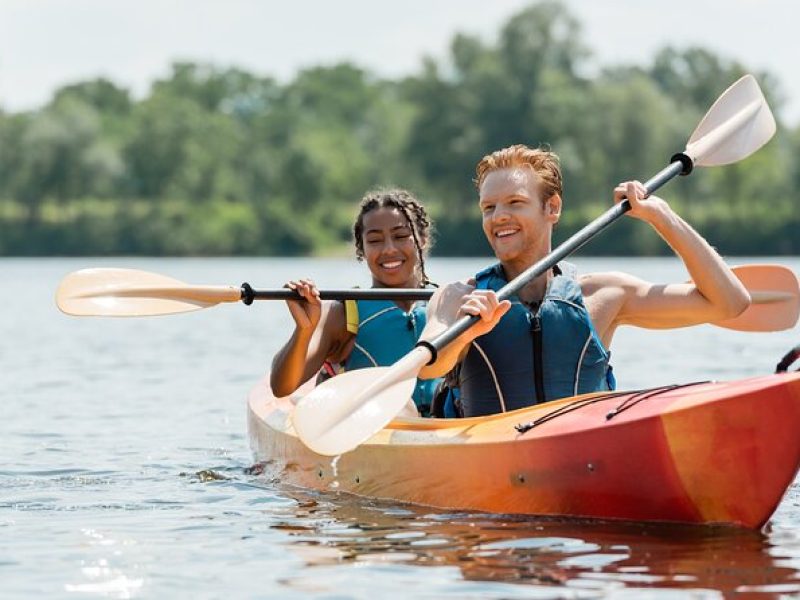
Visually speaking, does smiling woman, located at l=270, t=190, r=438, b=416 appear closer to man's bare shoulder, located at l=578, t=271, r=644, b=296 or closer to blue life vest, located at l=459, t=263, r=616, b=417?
blue life vest, located at l=459, t=263, r=616, b=417

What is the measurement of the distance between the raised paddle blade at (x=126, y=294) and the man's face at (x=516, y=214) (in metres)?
1.63

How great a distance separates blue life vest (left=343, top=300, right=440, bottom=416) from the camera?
21.2 feet

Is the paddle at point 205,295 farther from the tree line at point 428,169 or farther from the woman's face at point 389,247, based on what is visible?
the tree line at point 428,169

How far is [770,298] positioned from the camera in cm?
594

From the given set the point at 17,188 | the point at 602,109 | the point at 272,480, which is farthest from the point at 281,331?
the point at 17,188

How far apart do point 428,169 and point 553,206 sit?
47.2 m

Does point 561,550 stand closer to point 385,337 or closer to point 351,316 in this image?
point 385,337

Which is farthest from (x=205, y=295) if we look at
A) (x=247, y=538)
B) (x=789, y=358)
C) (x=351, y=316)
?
(x=789, y=358)

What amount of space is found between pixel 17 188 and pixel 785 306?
5045 cm

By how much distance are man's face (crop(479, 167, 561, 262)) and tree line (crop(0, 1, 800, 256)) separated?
38607 mm

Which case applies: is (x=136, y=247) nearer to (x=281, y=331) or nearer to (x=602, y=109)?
(x=602, y=109)

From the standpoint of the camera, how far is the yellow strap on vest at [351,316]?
655 centimetres

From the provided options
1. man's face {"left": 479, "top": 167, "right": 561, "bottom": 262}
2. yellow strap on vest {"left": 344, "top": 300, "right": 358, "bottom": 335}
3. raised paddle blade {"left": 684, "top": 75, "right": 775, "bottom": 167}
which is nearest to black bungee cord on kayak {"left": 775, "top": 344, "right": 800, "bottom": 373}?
man's face {"left": 479, "top": 167, "right": 561, "bottom": 262}

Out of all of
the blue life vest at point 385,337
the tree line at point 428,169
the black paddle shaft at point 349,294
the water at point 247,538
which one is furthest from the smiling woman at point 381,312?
the tree line at point 428,169
